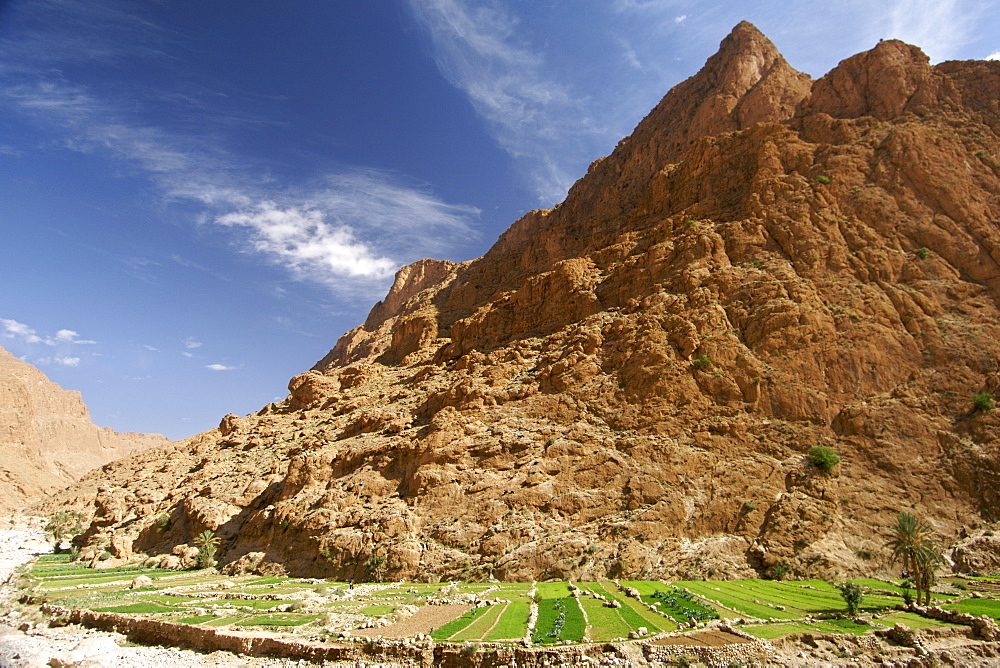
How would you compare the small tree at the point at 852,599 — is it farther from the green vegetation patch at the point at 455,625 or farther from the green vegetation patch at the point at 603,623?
the green vegetation patch at the point at 455,625

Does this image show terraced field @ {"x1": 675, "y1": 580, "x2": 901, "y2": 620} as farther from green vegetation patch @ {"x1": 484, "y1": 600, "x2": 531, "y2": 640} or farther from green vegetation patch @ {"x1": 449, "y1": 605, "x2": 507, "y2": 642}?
green vegetation patch @ {"x1": 449, "y1": 605, "x2": 507, "y2": 642}

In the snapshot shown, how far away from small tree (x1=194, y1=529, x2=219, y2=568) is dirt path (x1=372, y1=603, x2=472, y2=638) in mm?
23197

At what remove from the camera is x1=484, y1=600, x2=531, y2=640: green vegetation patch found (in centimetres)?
1950

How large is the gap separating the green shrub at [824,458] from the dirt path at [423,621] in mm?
21642

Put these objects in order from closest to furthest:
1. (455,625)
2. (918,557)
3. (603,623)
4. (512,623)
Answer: (603,623) → (512,623) → (455,625) → (918,557)

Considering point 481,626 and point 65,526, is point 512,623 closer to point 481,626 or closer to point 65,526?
point 481,626

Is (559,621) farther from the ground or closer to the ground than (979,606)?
closer to the ground

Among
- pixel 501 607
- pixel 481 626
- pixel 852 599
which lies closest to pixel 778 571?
pixel 852 599

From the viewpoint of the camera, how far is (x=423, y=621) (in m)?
22.7

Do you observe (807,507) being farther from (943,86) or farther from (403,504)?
(943,86)

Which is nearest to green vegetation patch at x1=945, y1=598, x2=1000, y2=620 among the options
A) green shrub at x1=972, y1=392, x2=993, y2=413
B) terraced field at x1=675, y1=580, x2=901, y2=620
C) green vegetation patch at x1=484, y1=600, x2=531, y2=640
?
terraced field at x1=675, y1=580, x2=901, y2=620

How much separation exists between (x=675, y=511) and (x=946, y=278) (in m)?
27.9

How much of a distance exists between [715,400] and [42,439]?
168m

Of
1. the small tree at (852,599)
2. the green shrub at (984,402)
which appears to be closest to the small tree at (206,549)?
the small tree at (852,599)
